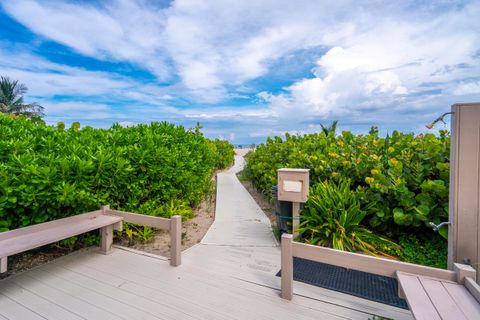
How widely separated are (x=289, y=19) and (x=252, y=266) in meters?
4.56

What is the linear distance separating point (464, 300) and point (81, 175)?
3.83 m

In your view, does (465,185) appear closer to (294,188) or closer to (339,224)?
(339,224)

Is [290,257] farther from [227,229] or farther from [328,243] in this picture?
[227,229]

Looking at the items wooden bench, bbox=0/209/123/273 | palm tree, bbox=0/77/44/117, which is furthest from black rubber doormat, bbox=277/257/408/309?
palm tree, bbox=0/77/44/117

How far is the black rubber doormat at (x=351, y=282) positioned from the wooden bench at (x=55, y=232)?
2334mm

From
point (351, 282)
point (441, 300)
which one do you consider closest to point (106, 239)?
point (351, 282)

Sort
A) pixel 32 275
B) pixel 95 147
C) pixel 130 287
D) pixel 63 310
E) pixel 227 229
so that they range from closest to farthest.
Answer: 1. pixel 63 310
2. pixel 130 287
3. pixel 32 275
4. pixel 95 147
5. pixel 227 229

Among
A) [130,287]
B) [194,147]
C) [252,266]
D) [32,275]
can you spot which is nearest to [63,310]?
[130,287]

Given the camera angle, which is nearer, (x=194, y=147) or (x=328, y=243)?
(x=328, y=243)

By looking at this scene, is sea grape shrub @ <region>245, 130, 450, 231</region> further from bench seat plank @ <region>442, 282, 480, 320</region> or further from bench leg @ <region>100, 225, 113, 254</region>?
bench leg @ <region>100, 225, 113, 254</region>

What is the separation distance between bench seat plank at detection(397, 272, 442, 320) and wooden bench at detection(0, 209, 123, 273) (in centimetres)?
310

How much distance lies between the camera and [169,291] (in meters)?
2.33

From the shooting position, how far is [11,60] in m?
5.59

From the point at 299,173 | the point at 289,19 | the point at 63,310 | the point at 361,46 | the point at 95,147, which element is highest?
the point at 289,19
